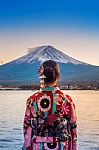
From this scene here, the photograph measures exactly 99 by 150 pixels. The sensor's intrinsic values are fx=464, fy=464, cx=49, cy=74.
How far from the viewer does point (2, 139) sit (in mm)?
16156

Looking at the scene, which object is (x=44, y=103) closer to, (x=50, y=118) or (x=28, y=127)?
(x=50, y=118)

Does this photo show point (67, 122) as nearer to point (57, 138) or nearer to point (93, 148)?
point (57, 138)

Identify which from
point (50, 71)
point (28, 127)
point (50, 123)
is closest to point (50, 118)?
point (50, 123)

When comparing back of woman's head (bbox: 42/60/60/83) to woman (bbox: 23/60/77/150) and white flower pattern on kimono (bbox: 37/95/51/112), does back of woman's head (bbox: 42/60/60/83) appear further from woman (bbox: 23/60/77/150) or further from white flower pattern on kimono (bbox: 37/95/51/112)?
white flower pattern on kimono (bbox: 37/95/51/112)

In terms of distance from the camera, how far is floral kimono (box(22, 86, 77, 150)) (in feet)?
11.4

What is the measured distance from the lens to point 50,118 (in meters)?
3.48

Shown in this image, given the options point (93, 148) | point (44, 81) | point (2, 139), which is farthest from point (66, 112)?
point (2, 139)

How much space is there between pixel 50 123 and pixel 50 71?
39 centimetres

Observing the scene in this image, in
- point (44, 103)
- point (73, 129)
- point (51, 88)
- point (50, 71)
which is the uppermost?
point (50, 71)

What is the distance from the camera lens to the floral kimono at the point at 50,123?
3.48 meters

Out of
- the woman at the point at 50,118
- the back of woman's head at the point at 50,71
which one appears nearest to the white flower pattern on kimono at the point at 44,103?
the woman at the point at 50,118

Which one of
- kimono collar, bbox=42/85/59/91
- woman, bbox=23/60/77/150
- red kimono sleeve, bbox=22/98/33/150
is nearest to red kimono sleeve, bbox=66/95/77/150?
woman, bbox=23/60/77/150

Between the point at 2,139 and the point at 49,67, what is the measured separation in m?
13.0

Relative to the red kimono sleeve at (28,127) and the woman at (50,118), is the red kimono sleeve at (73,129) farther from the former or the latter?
the red kimono sleeve at (28,127)
